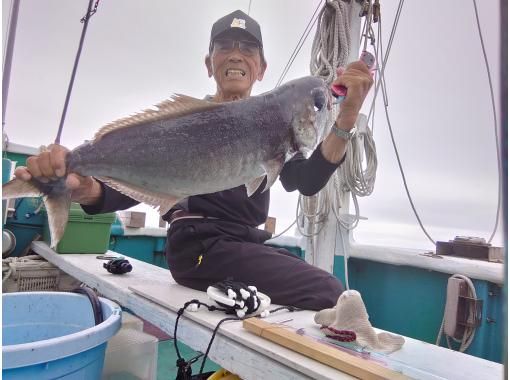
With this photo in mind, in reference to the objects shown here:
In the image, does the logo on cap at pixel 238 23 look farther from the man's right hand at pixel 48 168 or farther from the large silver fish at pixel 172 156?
the man's right hand at pixel 48 168

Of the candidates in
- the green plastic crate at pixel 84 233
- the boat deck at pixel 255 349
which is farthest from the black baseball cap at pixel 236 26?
the green plastic crate at pixel 84 233

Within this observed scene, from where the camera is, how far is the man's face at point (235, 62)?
160 centimetres

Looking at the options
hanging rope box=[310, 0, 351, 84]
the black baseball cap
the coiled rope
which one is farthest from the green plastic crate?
hanging rope box=[310, 0, 351, 84]

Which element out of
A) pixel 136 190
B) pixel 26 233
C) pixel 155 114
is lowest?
pixel 26 233

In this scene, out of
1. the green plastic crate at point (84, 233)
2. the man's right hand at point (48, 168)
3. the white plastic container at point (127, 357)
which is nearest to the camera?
the man's right hand at point (48, 168)

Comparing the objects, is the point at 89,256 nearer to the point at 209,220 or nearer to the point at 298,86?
the point at 209,220

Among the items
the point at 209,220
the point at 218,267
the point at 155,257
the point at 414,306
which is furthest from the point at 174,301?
the point at 155,257

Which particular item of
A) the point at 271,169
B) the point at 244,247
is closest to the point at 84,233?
the point at 244,247

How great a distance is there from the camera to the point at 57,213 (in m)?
1.12

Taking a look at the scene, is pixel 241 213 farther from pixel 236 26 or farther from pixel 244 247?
pixel 236 26

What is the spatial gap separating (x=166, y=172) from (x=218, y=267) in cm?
77

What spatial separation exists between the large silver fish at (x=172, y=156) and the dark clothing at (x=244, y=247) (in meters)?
0.31

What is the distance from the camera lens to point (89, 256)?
3.11 metres

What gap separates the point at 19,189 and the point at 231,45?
1.04 metres
